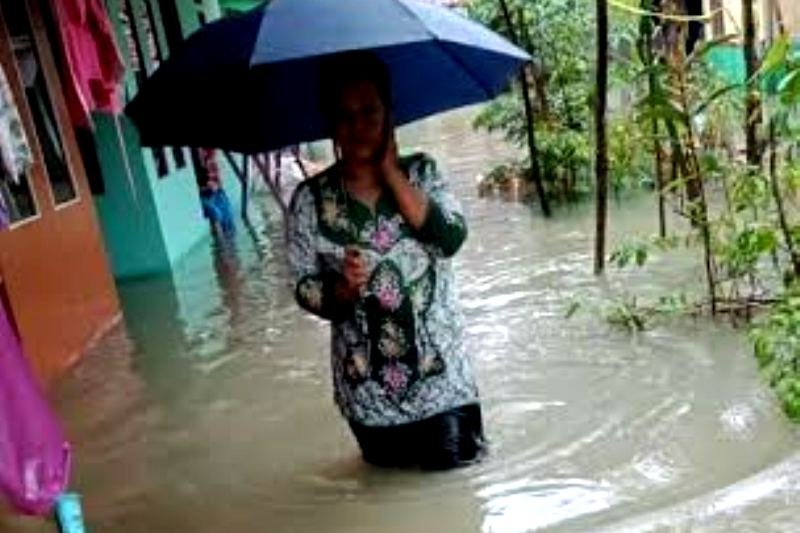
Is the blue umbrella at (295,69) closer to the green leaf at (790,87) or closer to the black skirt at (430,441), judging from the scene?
the green leaf at (790,87)

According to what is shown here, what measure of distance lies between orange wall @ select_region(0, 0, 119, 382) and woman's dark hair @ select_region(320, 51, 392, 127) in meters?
3.17

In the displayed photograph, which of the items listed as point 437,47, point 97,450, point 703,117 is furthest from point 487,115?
point 437,47

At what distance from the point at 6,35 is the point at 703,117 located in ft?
13.5

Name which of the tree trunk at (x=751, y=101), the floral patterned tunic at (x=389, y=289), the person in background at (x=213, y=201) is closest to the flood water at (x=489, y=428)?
the floral patterned tunic at (x=389, y=289)

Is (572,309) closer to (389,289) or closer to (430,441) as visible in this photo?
(430,441)

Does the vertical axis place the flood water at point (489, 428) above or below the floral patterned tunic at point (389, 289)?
below

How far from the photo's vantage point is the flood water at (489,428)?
420cm

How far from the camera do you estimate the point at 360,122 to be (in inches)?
159

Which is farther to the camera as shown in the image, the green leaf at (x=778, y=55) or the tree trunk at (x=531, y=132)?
the tree trunk at (x=531, y=132)

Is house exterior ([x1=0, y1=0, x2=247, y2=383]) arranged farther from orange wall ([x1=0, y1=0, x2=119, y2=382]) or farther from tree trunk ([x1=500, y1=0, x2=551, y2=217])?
tree trunk ([x1=500, y1=0, x2=551, y2=217])

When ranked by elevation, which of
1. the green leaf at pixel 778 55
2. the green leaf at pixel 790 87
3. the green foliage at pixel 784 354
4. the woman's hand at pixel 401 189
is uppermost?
the green leaf at pixel 778 55

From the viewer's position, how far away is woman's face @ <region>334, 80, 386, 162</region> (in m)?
4.00

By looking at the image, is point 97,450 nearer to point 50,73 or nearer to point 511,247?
point 50,73

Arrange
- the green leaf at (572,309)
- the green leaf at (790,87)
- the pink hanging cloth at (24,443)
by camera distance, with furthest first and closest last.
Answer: the green leaf at (572,309), the green leaf at (790,87), the pink hanging cloth at (24,443)
